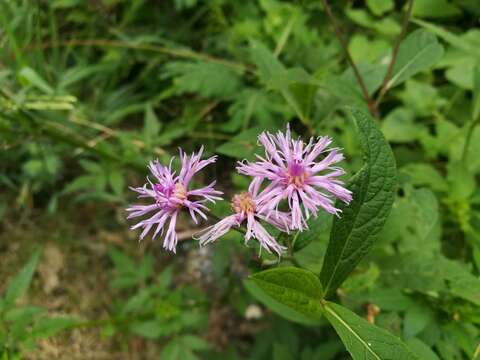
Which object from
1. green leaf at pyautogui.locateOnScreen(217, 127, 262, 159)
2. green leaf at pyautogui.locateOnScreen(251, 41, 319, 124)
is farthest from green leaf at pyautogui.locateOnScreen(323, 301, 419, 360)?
green leaf at pyautogui.locateOnScreen(251, 41, 319, 124)

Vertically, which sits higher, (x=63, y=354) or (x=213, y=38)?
(x=213, y=38)

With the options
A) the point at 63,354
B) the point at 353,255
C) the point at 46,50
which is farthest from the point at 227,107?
the point at 353,255

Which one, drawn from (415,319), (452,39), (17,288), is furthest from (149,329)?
(452,39)

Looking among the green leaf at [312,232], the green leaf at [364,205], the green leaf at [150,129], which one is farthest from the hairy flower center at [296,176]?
the green leaf at [150,129]

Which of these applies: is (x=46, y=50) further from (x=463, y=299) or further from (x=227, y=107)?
(x=463, y=299)

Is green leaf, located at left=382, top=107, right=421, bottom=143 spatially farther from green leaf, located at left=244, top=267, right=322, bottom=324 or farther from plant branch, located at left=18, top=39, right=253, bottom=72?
green leaf, located at left=244, top=267, right=322, bottom=324

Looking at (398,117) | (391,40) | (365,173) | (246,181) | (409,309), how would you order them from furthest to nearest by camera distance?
(391,40)
(398,117)
(246,181)
(409,309)
(365,173)

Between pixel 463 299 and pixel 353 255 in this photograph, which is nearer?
pixel 353 255
